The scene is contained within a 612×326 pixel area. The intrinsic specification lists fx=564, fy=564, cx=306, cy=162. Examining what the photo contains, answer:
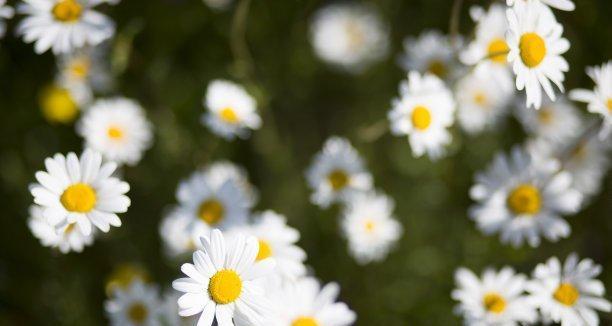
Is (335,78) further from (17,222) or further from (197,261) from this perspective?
(197,261)

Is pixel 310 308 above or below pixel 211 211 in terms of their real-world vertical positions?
below

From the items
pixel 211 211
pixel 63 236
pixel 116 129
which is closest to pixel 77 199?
pixel 63 236

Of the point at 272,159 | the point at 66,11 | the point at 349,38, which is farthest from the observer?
the point at 349,38

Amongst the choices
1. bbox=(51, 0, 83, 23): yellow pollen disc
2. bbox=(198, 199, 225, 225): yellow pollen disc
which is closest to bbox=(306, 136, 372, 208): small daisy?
bbox=(198, 199, 225, 225): yellow pollen disc

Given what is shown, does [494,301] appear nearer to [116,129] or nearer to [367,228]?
[367,228]

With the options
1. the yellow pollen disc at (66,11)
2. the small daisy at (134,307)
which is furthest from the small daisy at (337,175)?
the yellow pollen disc at (66,11)

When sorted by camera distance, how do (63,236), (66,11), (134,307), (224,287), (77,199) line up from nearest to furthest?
1. (224,287)
2. (77,199)
3. (63,236)
4. (66,11)
5. (134,307)
